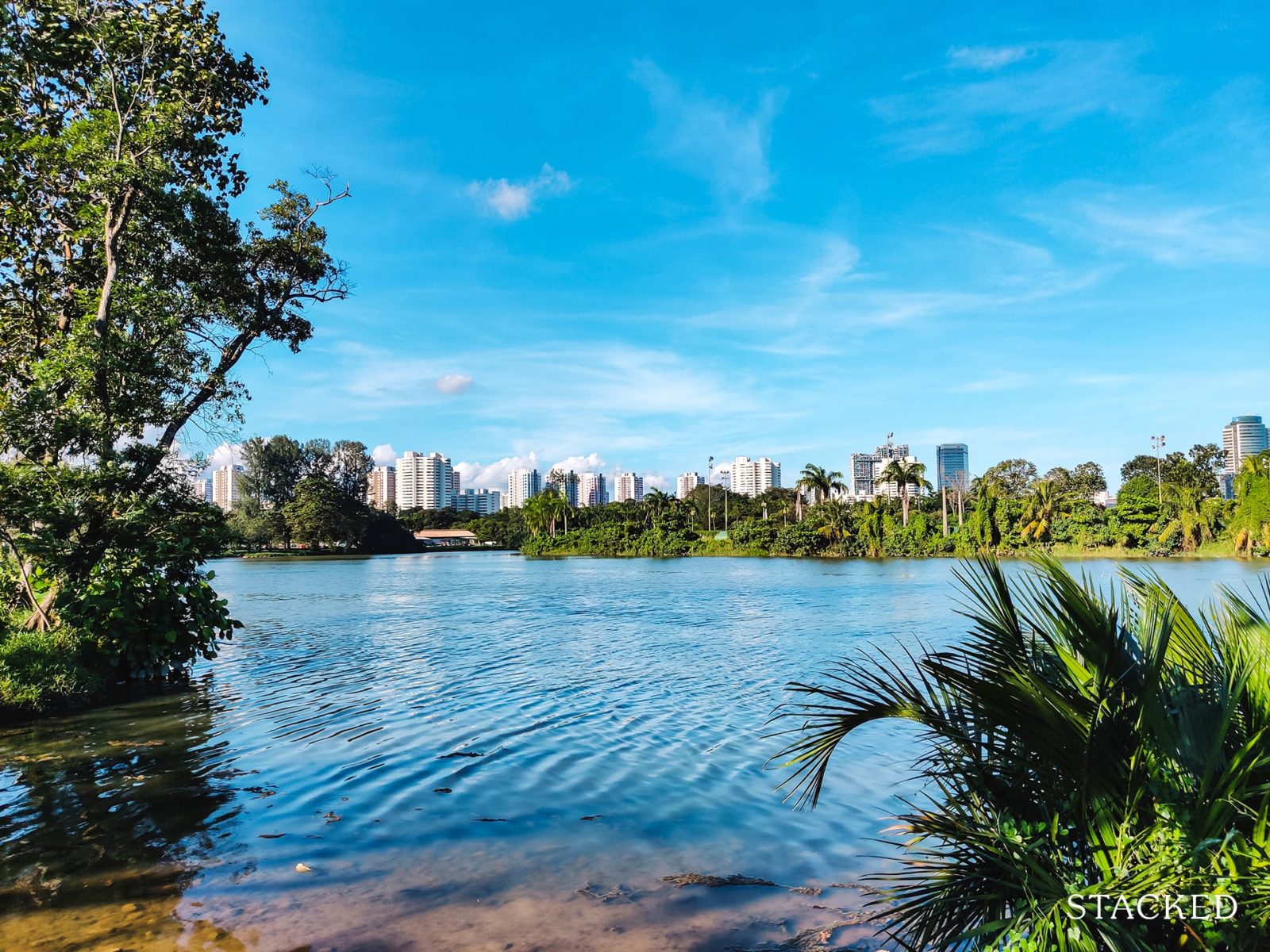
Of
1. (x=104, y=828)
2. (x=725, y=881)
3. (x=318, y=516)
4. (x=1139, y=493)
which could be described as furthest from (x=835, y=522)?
(x=104, y=828)

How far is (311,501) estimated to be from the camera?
90.8 meters

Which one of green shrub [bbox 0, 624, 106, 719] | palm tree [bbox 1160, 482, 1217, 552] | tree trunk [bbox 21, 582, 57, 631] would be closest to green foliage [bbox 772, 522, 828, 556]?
palm tree [bbox 1160, 482, 1217, 552]

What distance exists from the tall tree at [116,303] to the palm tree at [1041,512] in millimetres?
63694

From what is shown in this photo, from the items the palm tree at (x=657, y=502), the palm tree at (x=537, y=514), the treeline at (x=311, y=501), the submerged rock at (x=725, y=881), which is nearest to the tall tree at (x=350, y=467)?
the treeline at (x=311, y=501)

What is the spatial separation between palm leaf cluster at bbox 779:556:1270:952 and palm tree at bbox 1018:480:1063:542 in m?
66.1

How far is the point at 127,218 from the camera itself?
13195mm

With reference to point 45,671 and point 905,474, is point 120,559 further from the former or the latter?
point 905,474

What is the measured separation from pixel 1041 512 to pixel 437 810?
2621 inches

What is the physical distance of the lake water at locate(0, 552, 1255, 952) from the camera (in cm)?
471

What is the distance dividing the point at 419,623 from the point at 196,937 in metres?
18.3

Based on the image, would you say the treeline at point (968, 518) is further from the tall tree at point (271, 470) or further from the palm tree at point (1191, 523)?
the tall tree at point (271, 470)

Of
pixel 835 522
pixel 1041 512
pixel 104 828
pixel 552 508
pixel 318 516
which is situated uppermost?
pixel 552 508

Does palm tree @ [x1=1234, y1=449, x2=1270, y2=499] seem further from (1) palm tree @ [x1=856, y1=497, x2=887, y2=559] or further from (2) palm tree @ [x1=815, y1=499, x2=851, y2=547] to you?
(2) palm tree @ [x1=815, y1=499, x2=851, y2=547]

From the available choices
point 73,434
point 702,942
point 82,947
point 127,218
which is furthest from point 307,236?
point 702,942
